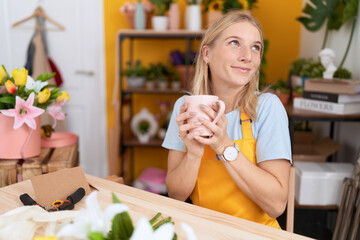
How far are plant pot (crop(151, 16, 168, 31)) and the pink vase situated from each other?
70.4 inches

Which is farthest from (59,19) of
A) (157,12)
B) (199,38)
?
(199,38)

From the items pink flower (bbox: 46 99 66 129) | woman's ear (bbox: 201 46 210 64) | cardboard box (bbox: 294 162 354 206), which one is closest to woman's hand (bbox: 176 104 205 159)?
woman's ear (bbox: 201 46 210 64)

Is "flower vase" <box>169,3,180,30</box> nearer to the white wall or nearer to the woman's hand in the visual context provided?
the white wall

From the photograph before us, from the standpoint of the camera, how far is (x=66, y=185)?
98 cm

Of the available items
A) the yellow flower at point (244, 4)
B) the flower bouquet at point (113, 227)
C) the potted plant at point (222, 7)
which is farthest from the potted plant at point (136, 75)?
the flower bouquet at point (113, 227)

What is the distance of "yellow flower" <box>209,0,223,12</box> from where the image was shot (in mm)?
2819

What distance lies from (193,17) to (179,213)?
2286 mm

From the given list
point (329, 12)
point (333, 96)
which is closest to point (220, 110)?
point (333, 96)

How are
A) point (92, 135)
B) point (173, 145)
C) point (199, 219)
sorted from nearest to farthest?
point (199, 219) < point (173, 145) < point (92, 135)

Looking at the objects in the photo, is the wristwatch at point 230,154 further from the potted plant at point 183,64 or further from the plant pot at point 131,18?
the plant pot at point 131,18

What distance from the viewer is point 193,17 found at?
9.49 feet

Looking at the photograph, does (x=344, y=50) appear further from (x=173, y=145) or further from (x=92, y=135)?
(x=92, y=135)

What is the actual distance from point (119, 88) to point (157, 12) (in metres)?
0.76

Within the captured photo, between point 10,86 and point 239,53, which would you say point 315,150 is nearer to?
point 239,53
